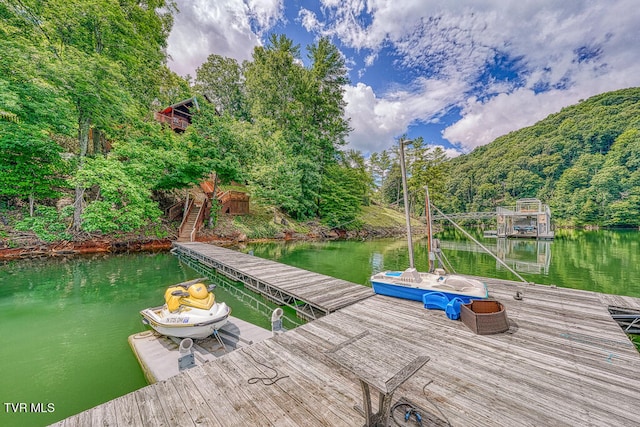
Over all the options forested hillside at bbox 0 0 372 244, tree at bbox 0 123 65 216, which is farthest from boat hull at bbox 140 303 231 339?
tree at bbox 0 123 65 216

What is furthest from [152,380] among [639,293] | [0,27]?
[0,27]

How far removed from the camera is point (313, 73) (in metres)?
27.7

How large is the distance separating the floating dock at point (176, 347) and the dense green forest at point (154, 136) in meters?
7.69

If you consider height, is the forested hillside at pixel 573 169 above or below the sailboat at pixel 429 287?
above

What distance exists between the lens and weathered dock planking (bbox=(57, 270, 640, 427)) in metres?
2.37

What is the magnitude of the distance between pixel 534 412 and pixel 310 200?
1023 inches

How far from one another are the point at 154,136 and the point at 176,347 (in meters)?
16.7

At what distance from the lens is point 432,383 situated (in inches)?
112

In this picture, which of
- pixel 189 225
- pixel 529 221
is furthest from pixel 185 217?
pixel 529 221

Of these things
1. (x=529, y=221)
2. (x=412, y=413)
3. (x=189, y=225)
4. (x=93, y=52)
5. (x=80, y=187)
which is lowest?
(x=412, y=413)

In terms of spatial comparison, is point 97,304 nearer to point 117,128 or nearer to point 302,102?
point 117,128

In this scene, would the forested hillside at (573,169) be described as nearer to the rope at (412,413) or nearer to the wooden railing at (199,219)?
the wooden railing at (199,219)

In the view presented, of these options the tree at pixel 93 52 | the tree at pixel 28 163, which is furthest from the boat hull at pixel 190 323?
the tree at pixel 28 163

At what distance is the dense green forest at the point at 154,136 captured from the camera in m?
12.0
